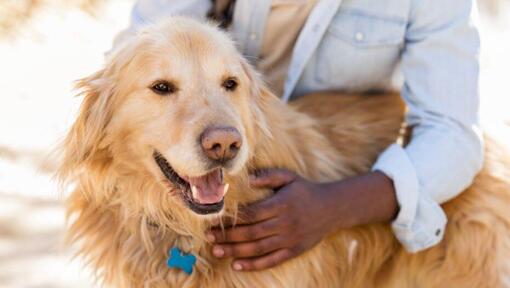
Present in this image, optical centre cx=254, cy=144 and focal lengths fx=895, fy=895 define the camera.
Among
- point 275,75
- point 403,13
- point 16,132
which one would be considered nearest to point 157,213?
point 275,75

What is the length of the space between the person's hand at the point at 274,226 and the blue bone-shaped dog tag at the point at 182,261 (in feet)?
0.29

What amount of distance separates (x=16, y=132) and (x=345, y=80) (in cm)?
254

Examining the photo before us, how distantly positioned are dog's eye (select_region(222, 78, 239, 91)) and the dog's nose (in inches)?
11.7

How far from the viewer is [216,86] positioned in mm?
2877

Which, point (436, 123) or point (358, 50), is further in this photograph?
point (358, 50)

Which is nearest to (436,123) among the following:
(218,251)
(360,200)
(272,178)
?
(360,200)

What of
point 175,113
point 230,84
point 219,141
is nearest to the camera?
point 219,141

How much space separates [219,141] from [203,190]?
0.80ft

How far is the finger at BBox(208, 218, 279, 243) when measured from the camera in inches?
119

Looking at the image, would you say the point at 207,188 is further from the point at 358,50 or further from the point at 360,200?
the point at 358,50

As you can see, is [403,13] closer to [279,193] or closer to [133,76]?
[279,193]

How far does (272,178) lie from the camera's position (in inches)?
121

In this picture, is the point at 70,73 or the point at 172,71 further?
the point at 70,73

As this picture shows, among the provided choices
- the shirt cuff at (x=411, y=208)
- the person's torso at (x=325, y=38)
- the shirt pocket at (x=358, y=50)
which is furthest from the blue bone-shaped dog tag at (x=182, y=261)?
the shirt pocket at (x=358, y=50)
